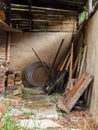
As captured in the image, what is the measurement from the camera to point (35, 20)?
7.73m

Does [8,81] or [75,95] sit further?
[8,81]

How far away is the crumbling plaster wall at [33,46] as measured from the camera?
772 centimetres

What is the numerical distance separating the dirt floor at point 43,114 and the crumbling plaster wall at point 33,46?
5.74 ft

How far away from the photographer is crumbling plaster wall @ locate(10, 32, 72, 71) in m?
7.72

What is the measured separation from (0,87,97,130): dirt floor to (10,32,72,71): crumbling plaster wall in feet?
5.74

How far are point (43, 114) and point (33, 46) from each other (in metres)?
3.64

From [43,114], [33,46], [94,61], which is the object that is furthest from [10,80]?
[33,46]

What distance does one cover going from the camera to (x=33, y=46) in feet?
25.6

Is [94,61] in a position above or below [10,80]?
above

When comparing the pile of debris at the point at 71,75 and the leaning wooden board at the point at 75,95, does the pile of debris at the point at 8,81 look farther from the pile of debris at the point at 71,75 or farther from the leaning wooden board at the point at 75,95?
the leaning wooden board at the point at 75,95

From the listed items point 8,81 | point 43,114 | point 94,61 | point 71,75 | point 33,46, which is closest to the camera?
point 43,114

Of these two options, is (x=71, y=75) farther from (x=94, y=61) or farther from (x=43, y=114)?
(x=43, y=114)

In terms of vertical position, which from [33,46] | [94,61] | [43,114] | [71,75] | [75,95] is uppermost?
[94,61]

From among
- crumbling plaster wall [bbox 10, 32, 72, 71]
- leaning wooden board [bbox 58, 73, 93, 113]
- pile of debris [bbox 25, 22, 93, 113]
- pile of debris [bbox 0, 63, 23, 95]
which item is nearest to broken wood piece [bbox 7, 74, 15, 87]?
pile of debris [bbox 0, 63, 23, 95]
